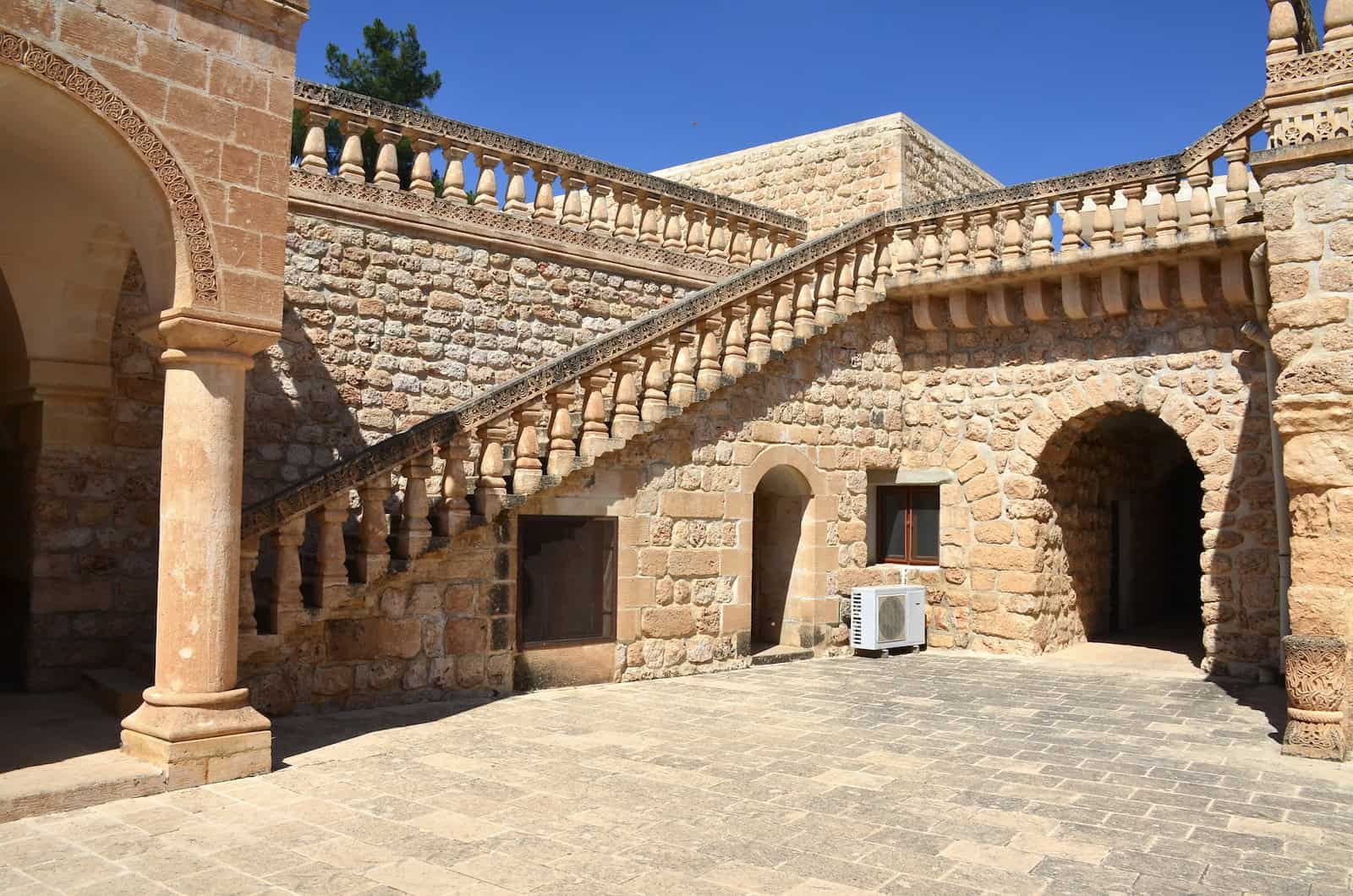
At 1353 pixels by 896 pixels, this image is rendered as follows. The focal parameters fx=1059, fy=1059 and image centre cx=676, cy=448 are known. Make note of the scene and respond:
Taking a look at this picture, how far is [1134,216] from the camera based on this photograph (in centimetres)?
973

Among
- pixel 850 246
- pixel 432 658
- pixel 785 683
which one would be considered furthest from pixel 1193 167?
pixel 432 658

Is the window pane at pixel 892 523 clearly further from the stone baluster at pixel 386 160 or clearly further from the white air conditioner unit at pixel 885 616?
the stone baluster at pixel 386 160

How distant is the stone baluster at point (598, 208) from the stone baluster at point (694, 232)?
1.00m

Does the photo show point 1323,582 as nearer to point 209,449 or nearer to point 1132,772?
point 1132,772

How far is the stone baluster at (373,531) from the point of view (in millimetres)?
6902

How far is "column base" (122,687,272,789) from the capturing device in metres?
5.22

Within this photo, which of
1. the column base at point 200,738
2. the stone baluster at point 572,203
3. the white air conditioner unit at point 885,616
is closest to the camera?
the column base at point 200,738

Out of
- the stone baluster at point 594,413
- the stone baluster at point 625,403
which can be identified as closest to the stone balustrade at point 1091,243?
the stone baluster at point 625,403

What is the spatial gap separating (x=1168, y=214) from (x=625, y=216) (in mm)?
4963

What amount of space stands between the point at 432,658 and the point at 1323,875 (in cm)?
542

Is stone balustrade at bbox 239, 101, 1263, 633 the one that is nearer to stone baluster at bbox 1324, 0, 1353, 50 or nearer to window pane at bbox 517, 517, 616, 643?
window pane at bbox 517, 517, 616, 643

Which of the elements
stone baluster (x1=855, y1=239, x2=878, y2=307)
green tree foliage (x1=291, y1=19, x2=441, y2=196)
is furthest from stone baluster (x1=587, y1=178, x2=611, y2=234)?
green tree foliage (x1=291, y1=19, x2=441, y2=196)

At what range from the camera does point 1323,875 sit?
414 cm

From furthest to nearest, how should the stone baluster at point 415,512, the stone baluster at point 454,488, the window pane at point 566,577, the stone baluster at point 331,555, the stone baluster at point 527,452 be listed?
1. the window pane at point 566,577
2. the stone baluster at point 527,452
3. the stone baluster at point 454,488
4. the stone baluster at point 415,512
5. the stone baluster at point 331,555
